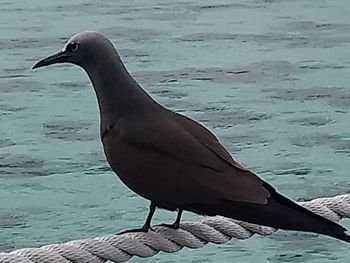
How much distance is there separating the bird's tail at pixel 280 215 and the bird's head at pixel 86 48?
346 millimetres

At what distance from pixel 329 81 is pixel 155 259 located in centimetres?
266

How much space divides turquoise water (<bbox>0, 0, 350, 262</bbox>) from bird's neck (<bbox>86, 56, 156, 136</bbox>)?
57.1 inches

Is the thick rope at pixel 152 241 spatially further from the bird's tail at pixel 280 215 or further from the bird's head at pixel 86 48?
the bird's head at pixel 86 48

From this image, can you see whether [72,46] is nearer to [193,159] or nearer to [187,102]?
[193,159]

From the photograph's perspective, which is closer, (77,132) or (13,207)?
(13,207)

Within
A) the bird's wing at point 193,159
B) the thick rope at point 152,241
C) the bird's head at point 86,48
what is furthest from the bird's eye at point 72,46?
the thick rope at point 152,241

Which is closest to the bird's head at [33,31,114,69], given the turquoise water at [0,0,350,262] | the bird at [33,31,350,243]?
the bird at [33,31,350,243]

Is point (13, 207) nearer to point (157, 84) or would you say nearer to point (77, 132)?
point (77, 132)

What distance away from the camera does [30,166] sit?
168 inches

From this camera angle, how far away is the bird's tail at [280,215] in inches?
61.2

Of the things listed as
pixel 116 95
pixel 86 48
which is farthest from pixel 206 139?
pixel 86 48

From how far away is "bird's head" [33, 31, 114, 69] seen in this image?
1854 mm

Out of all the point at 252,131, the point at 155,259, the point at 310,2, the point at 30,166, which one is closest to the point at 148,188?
the point at 155,259

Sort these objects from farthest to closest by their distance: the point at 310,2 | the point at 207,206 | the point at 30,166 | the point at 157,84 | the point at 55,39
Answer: the point at 310,2, the point at 55,39, the point at 157,84, the point at 30,166, the point at 207,206
